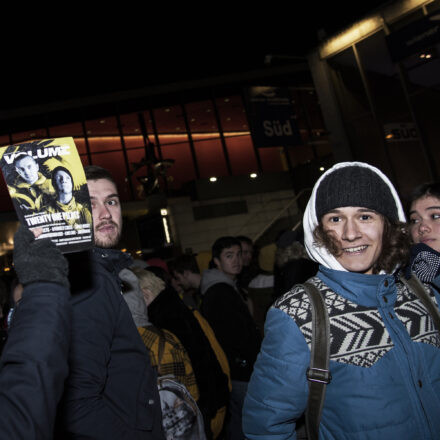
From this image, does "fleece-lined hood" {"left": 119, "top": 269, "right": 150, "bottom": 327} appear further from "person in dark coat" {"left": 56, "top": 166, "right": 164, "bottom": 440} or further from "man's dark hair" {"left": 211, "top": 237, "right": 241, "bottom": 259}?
"man's dark hair" {"left": 211, "top": 237, "right": 241, "bottom": 259}

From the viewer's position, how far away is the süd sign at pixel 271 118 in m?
10.6

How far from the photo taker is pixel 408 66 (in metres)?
11.9

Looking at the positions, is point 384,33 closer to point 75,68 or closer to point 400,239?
point 400,239

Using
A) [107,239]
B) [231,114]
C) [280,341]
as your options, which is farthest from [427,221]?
[231,114]

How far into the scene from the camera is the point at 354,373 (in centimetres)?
171

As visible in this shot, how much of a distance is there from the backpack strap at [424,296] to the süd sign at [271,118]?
8624mm

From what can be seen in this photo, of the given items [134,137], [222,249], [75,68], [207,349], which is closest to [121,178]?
[134,137]

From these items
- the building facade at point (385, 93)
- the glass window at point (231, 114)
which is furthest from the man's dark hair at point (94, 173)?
the glass window at point (231, 114)

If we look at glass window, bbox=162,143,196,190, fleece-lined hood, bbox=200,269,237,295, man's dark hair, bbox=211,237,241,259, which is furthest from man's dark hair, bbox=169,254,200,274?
glass window, bbox=162,143,196,190

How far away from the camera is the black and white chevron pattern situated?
1.73m

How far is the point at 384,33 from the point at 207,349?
1214cm

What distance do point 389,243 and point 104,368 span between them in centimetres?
147

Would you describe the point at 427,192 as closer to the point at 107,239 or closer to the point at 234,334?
the point at 234,334

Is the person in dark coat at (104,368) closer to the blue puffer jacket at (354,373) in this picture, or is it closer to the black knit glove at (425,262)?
the blue puffer jacket at (354,373)
